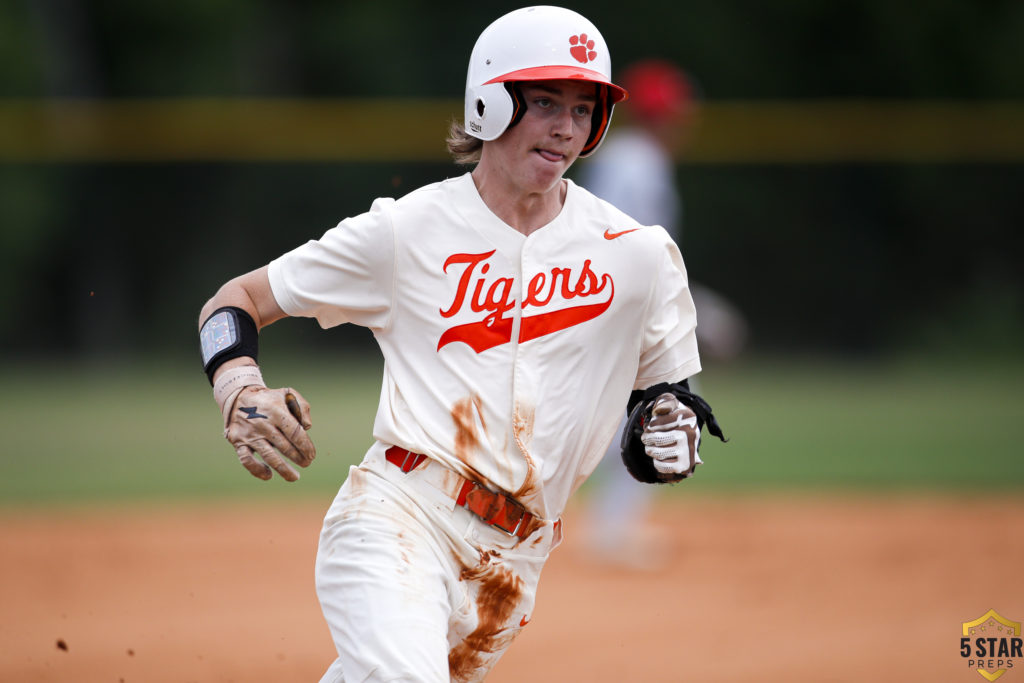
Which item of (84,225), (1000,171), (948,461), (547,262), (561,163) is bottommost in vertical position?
(547,262)

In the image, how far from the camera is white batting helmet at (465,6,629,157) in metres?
3.29

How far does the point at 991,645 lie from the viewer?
206 inches

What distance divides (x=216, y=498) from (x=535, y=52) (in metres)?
6.64

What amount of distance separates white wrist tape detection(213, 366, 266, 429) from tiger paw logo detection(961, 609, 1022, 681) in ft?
10.6

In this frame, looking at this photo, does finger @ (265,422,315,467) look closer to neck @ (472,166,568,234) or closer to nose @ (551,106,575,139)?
neck @ (472,166,568,234)

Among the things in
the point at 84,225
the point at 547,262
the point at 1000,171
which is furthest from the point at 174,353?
the point at 547,262

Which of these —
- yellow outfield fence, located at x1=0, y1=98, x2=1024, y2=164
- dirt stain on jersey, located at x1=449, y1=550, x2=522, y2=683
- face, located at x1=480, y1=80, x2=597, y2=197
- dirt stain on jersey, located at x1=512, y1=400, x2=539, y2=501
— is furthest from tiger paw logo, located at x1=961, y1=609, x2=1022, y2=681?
yellow outfield fence, located at x1=0, y1=98, x2=1024, y2=164

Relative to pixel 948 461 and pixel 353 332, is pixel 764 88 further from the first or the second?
pixel 948 461

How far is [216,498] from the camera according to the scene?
9.24 metres

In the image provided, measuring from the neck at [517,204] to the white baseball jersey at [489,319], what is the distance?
0.04m

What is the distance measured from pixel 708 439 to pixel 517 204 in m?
8.31

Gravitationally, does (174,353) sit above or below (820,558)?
above

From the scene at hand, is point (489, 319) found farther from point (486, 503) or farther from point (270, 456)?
point (270, 456)

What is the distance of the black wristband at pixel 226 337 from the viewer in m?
3.22
